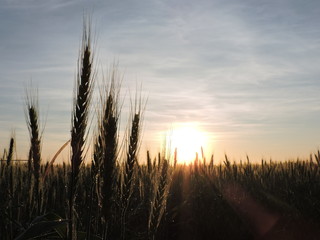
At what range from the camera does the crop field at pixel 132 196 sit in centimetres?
253

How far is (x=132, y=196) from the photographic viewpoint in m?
6.02

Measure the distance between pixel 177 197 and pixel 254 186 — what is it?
140cm

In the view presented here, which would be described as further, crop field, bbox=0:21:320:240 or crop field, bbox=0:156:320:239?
crop field, bbox=0:156:320:239

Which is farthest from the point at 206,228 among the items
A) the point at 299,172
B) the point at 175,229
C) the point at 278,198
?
the point at 299,172

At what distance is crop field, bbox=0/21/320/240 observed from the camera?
2529 millimetres

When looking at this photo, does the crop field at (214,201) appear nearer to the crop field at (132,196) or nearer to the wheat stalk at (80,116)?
the crop field at (132,196)

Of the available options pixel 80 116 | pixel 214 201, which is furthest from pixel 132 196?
pixel 80 116

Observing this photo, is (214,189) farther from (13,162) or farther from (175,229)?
(13,162)

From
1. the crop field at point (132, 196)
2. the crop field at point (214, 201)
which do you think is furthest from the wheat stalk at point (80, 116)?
the crop field at point (214, 201)

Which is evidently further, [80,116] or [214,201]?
[214,201]

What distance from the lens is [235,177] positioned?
297 inches

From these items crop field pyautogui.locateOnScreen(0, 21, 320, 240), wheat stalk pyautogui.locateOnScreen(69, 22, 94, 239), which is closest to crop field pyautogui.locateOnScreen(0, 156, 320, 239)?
crop field pyautogui.locateOnScreen(0, 21, 320, 240)

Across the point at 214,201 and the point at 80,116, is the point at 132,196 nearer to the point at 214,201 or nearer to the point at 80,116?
the point at 214,201

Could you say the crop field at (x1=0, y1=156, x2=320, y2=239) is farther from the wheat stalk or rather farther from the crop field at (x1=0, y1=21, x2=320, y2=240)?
the wheat stalk
